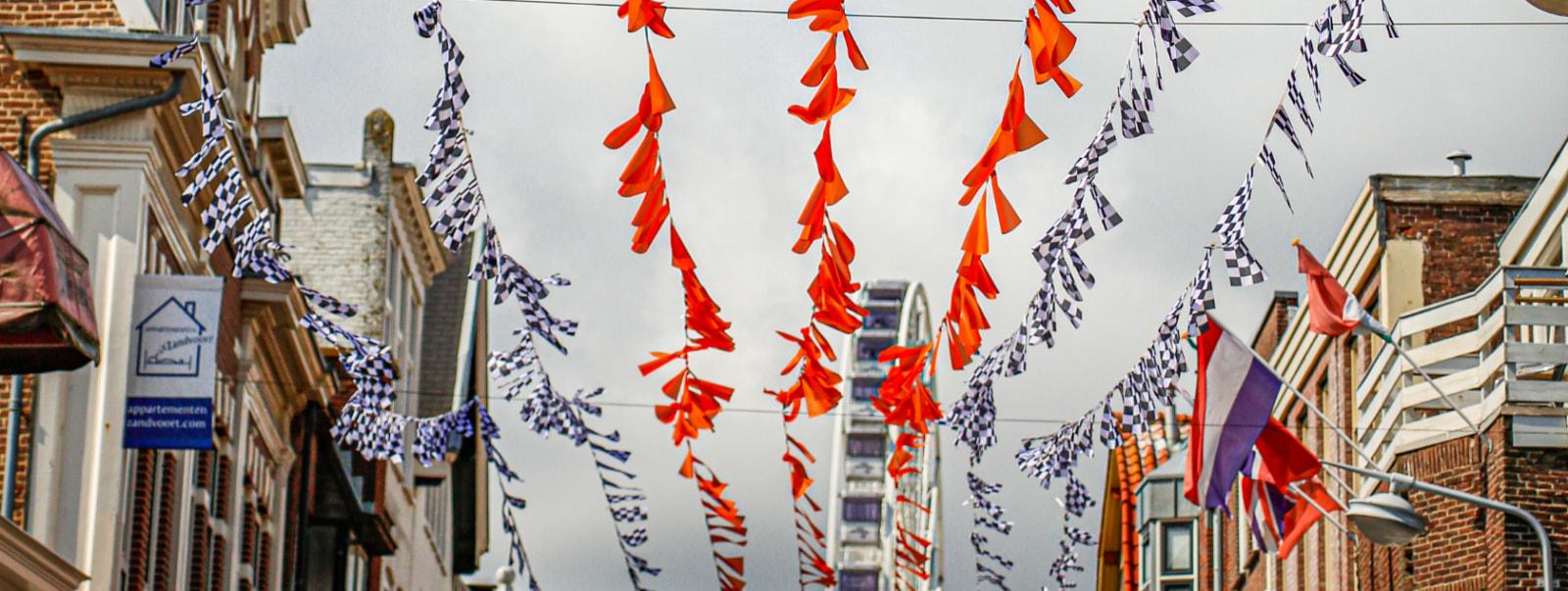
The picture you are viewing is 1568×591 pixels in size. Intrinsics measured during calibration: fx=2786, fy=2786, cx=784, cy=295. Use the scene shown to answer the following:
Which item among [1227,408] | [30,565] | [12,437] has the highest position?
[1227,408]

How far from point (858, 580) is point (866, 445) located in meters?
7.17

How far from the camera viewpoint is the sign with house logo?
2519cm

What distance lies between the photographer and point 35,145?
992 inches

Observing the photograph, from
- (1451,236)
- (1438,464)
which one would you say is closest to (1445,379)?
(1438,464)

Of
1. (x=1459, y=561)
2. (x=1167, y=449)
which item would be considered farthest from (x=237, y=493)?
(x=1167, y=449)

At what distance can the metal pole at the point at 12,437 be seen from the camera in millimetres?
23984

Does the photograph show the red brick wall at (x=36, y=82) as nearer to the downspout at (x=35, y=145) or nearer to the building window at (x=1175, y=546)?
the downspout at (x=35, y=145)

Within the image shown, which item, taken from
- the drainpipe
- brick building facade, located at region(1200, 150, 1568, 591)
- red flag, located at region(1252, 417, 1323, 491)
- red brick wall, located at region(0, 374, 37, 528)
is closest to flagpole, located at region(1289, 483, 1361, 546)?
red flag, located at region(1252, 417, 1323, 491)

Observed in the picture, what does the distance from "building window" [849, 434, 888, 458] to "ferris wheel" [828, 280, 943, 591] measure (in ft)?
0.14

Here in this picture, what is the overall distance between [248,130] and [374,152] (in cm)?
1399

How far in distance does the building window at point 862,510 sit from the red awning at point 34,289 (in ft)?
335

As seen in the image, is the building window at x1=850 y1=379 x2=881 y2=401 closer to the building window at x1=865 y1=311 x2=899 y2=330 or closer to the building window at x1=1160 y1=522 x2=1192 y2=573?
the building window at x1=865 y1=311 x2=899 y2=330

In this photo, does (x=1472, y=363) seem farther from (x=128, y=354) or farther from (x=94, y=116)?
(x=94, y=116)

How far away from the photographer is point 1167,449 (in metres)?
52.5
